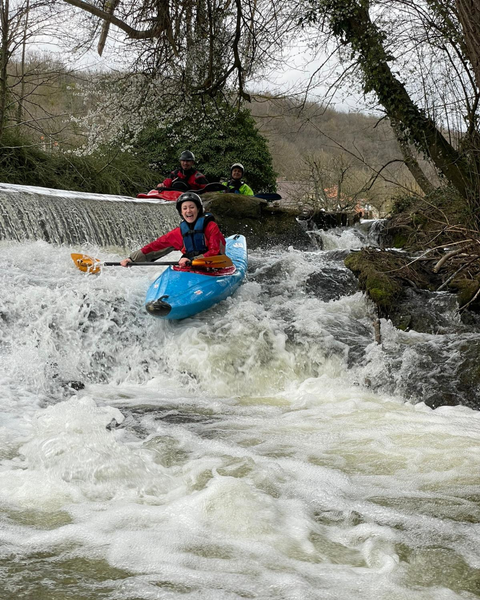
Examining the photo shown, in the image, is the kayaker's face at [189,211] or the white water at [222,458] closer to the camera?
the white water at [222,458]

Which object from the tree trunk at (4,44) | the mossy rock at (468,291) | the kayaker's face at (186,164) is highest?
the tree trunk at (4,44)

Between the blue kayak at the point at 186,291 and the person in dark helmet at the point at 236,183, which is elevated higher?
the person in dark helmet at the point at 236,183

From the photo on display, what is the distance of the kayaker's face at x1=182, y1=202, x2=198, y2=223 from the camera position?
6.05 meters

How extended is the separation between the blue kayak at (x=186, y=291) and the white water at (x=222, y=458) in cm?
18

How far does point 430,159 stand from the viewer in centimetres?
808

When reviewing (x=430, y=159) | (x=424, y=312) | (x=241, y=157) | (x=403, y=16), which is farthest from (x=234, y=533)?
(x=241, y=157)

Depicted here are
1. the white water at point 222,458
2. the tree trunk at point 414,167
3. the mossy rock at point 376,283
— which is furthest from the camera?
the tree trunk at point 414,167

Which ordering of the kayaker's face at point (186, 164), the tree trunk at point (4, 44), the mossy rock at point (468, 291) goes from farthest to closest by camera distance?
the kayaker's face at point (186, 164)
the tree trunk at point (4, 44)
the mossy rock at point (468, 291)

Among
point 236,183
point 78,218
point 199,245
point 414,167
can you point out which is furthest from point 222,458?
point 236,183

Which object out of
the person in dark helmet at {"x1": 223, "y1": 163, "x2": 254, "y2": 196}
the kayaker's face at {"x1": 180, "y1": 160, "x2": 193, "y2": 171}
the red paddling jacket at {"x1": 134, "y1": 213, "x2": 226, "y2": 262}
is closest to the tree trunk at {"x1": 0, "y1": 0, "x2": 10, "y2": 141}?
the kayaker's face at {"x1": 180, "y1": 160, "x2": 193, "y2": 171}

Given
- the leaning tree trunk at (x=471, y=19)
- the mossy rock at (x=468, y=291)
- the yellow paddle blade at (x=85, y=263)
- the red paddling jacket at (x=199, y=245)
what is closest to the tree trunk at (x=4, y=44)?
the yellow paddle blade at (x=85, y=263)

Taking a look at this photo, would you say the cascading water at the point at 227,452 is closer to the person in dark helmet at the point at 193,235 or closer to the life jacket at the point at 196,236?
the person in dark helmet at the point at 193,235

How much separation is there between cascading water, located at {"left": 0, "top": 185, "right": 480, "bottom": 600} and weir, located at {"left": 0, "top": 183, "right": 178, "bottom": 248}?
145cm

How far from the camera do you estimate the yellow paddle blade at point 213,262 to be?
19.2ft
